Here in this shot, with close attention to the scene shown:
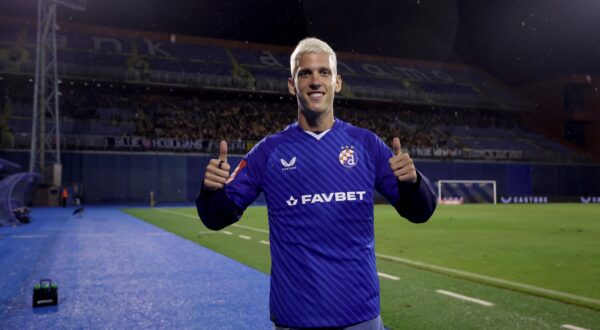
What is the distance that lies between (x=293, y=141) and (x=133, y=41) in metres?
51.3

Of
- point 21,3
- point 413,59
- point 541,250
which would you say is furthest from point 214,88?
point 541,250

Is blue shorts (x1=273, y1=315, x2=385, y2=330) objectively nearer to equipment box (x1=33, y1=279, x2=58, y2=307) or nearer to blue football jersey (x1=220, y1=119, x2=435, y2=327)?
blue football jersey (x1=220, y1=119, x2=435, y2=327)

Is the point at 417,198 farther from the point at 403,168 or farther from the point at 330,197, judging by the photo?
the point at 330,197

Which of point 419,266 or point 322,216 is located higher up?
point 322,216

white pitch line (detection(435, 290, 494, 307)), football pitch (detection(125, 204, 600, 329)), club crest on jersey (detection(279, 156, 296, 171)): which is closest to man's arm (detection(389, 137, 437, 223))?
club crest on jersey (detection(279, 156, 296, 171))

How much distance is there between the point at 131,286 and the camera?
7414 mm

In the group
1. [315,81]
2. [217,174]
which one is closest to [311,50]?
[315,81]

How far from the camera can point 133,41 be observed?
163 ft

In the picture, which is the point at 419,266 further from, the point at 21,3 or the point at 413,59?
the point at 413,59

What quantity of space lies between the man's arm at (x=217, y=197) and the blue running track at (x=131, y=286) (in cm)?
298

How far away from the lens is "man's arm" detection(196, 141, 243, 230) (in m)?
2.45

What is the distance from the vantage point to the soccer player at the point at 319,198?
2.37 metres

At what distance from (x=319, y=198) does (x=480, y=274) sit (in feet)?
21.4

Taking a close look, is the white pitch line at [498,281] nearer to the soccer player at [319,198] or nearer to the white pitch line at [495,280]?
the white pitch line at [495,280]
